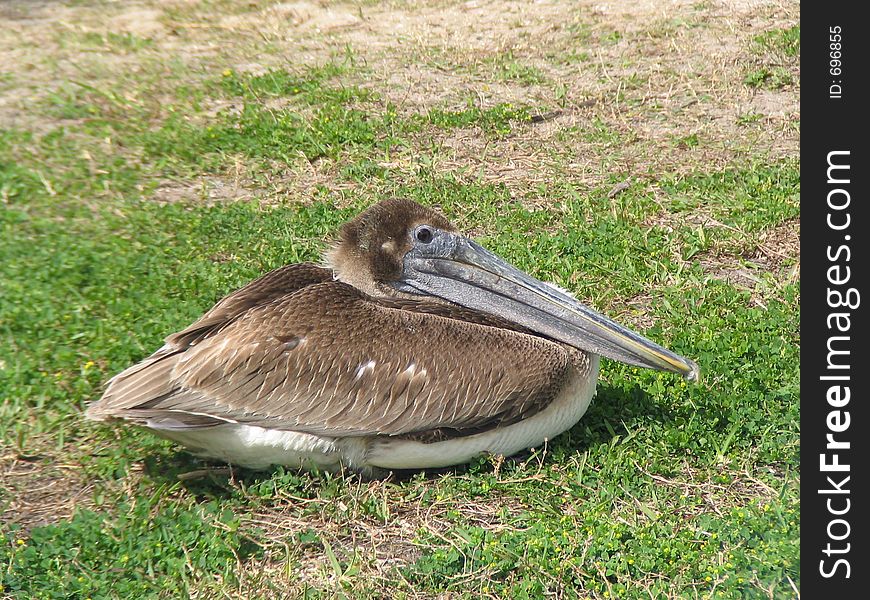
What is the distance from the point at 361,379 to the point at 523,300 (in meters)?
0.84

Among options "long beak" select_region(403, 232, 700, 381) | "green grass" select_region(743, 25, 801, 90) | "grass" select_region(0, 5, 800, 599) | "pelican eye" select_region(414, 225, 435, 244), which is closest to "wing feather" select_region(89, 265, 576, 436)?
"long beak" select_region(403, 232, 700, 381)

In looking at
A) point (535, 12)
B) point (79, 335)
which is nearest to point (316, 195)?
point (79, 335)

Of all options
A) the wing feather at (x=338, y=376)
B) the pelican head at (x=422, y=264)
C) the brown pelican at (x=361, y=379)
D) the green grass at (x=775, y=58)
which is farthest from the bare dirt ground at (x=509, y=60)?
the wing feather at (x=338, y=376)

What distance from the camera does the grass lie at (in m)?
3.90

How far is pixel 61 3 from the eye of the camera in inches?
400

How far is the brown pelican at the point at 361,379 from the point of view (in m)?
4.27

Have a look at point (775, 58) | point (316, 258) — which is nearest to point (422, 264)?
point (316, 258)

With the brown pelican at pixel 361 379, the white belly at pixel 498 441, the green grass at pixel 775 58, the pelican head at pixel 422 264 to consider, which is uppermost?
the green grass at pixel 775 58

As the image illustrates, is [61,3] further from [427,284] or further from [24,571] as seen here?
[24,571]

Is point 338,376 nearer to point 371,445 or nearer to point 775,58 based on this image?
point 371,445

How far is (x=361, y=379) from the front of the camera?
4.30m

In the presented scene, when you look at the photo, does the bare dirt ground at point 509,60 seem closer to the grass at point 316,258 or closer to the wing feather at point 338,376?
the grass at point 316,258
